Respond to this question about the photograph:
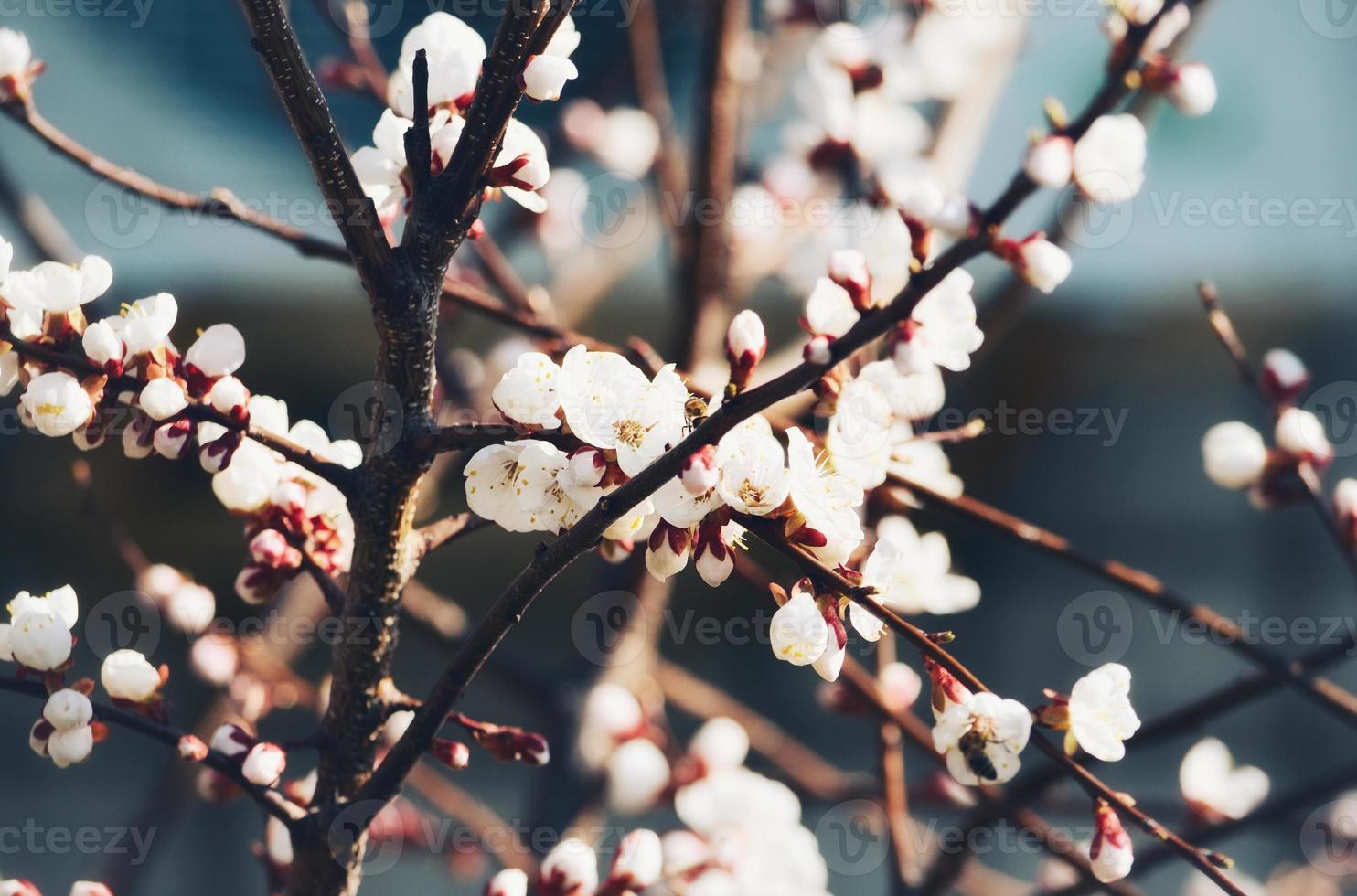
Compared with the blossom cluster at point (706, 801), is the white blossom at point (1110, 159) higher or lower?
higher

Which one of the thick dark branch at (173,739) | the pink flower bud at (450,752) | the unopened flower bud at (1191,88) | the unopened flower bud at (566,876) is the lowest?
the thick dark branch at (173,739)

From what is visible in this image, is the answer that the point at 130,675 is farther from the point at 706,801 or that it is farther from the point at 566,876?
the point at 706,801

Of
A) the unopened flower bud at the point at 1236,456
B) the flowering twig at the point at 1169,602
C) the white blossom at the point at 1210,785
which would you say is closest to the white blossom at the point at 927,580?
the flowering twig at the point at 1169,602

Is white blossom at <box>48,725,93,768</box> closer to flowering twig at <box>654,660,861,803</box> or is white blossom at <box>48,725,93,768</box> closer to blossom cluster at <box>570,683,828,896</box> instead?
blossom cluster at <box>570,683,828,896</box>

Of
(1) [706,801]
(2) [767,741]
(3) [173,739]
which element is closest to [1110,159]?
(3) [173,739]


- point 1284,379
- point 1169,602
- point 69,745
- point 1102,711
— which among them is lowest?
point 69,745

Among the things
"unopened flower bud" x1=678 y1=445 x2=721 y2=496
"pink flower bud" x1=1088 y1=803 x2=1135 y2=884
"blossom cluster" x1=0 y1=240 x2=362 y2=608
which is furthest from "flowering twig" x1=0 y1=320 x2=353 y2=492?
"pink flower bud" x1=1088 y1=803 x2=1135 y2=884

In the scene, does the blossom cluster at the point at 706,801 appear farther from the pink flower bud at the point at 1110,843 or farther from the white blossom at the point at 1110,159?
the white blossom at the point at 1110,159
